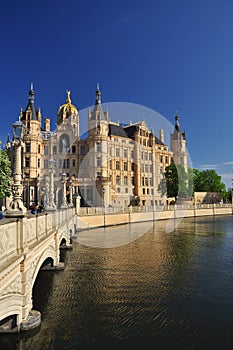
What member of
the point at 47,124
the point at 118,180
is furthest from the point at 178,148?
the point at 47,124

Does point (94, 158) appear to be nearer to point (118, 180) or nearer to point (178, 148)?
point (118, 180)

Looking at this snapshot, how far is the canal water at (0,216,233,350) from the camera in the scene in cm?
934

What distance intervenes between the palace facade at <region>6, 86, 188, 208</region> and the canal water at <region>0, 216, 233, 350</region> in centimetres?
4105

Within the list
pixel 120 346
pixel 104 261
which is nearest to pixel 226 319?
pixel 120 346

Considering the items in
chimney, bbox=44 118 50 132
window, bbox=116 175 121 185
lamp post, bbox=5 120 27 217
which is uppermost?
chimney, bbox=44 118 50 132

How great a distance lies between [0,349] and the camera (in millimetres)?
8641

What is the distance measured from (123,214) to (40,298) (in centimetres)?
3634

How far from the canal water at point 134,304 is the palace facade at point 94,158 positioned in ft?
135

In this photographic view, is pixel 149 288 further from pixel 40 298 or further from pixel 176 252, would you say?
pixel 176 252

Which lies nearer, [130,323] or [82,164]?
[130,323]

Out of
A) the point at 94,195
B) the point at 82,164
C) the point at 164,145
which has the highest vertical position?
the point at 164,145

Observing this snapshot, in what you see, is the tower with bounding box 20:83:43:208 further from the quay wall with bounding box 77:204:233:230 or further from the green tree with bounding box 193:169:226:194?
the green tree with bounding box 193:169:226:194

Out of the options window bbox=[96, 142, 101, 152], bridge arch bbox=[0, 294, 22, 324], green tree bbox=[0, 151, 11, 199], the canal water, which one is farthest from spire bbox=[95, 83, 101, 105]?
bridge arch bbox=[0, 294, 22, 324]

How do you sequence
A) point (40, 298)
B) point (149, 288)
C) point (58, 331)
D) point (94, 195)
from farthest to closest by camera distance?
point (94, 195) < point (149, 288) < point (40, 298) < point (58, 331)
